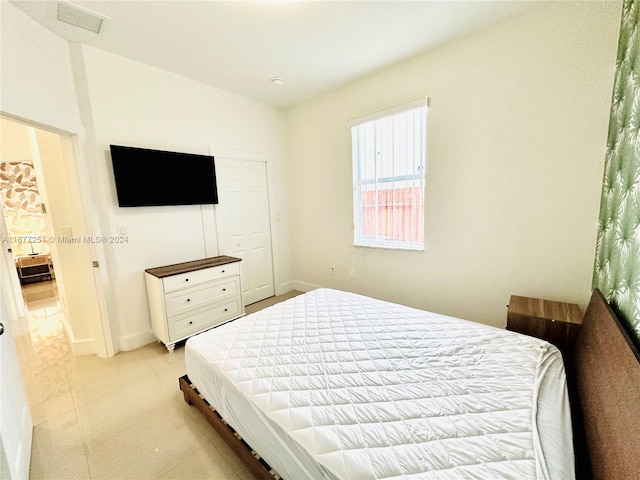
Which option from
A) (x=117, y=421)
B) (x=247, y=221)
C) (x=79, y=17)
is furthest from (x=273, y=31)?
(x=117, y=421)

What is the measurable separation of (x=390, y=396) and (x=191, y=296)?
7.14ft

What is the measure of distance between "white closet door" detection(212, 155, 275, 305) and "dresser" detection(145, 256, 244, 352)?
0.50 metres

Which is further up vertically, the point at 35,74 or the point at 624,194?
the point at 35,74

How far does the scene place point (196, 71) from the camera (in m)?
2.64

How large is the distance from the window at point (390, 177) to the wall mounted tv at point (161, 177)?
1.79 m

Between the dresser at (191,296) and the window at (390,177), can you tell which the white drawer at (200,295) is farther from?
the window at (390,177)

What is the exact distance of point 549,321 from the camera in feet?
5.58

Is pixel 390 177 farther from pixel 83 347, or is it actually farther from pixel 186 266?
pixel 83 347

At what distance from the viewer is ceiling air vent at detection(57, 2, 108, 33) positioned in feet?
5.77

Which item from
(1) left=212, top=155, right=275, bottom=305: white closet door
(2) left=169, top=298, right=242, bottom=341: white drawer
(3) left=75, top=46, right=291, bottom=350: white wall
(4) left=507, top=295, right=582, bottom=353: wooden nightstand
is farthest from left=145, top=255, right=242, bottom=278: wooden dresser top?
(4) left=507, top=295, right=582, bottom=353: wooden nightstand

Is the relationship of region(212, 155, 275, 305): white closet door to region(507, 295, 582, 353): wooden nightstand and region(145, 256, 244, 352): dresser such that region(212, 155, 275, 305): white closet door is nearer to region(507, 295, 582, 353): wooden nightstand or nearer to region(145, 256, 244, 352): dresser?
region(145, 256, 244, 352): dresser

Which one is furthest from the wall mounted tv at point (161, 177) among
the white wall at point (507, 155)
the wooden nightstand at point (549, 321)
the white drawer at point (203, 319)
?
the wooden nightstand at point (549, 321)

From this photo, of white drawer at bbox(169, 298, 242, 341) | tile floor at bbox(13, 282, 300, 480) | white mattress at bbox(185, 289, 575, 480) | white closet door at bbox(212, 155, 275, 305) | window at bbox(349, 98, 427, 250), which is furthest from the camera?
white closet door at bbox(212, 155, 275, 305)

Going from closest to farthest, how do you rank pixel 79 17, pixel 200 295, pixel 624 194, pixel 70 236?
pixel 624 194 < pixel 79 17 < pixel 70 236 < pixel 200 295
